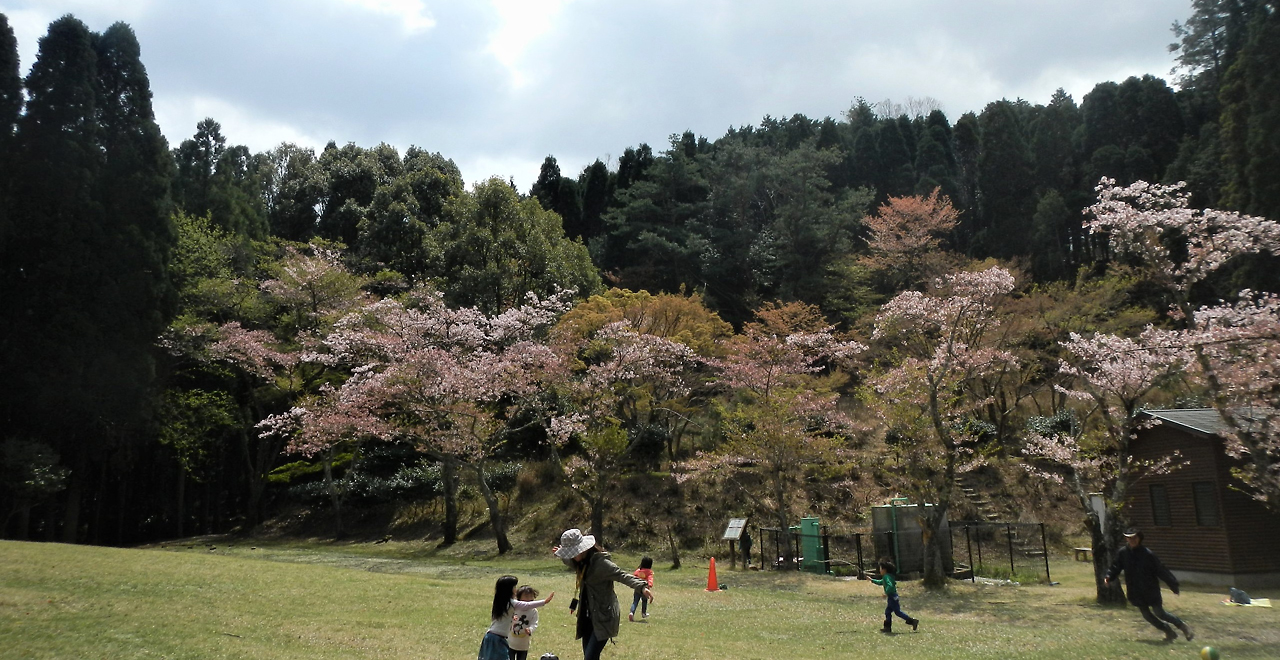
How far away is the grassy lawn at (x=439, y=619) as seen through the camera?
320 inches

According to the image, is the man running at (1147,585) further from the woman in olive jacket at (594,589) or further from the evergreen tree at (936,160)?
the evergreen tree at (936,160)

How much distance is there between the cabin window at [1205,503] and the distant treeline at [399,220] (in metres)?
11.4

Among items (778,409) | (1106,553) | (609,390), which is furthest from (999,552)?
(609,390)

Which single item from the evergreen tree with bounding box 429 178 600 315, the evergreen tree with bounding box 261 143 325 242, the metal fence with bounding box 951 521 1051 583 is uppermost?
the evergreen tree with bounding box 261 143 325 242

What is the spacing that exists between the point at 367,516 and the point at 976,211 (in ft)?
119

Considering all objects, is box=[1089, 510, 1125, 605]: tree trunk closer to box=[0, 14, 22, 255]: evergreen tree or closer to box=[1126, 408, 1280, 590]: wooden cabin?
box=[1126, 408, 1280, 590]: wooden cabin

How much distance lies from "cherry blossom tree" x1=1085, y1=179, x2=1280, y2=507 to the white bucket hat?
1108 centimetres

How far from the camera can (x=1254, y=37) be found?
84.2 ft

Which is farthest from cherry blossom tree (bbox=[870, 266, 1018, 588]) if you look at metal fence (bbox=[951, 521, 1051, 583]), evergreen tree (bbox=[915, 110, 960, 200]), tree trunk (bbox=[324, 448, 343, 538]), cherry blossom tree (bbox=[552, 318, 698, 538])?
evergreen tree (bbox=[915, 110, 960, 200])

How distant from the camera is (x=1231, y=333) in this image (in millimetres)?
12539

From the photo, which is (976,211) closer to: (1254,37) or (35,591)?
(1254,37)

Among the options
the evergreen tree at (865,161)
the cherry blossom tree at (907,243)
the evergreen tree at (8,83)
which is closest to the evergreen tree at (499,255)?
the cherry blossom tree at (907,243)

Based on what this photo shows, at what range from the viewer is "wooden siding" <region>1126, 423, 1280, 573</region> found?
16297 mm

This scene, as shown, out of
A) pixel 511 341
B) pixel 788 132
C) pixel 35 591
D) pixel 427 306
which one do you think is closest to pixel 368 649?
pixel 35 591
